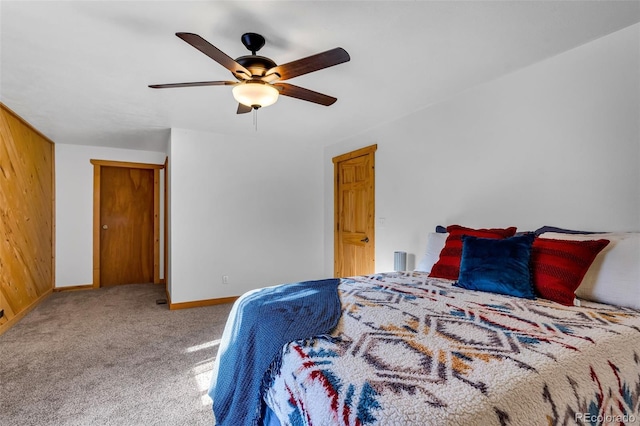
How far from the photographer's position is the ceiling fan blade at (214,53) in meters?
1.42

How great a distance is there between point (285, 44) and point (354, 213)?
2633 millimetres

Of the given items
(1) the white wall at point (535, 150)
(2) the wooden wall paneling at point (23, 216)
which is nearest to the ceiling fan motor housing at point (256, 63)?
(1) the white wall at point (535, 150)

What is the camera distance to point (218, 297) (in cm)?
409

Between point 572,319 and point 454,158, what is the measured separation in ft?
5.86

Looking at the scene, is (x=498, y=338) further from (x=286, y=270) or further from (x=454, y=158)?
(x=286, y=270)

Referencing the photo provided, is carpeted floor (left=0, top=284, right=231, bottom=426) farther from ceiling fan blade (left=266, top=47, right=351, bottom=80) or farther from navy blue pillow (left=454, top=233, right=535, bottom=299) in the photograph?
ceiling fan blade (left=266, top=47, right=351, bottom=80)

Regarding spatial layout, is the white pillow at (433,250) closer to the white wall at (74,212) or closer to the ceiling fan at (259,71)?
the ceiling fan at (259,71)

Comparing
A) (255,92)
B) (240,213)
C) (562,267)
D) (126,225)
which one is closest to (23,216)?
(126,225)

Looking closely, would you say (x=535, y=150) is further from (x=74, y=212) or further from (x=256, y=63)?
(x=74, y=212)

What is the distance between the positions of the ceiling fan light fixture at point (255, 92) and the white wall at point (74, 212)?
4276 mm

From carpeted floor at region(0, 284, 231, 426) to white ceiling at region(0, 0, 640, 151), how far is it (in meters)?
2.27

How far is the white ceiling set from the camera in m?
1.65

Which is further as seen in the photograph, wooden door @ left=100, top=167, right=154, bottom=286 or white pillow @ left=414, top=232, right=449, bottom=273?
wooden door @ left=100, top=167, right=154, bottom=286

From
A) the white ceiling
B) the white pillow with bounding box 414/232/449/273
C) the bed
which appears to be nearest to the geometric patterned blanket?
the bed
